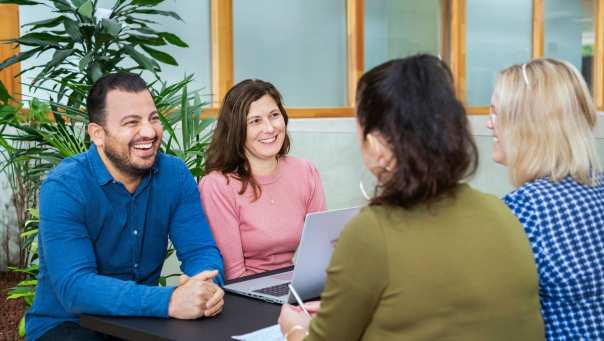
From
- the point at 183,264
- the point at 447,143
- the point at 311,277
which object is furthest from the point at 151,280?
the point at 447,143

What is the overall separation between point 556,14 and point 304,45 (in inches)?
143

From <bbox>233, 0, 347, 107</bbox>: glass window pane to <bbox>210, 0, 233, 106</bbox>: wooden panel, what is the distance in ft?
0.40

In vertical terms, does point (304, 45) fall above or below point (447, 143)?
above

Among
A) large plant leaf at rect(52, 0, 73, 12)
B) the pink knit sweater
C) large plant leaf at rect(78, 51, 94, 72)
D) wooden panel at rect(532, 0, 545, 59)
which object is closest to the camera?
the pink knit sweater

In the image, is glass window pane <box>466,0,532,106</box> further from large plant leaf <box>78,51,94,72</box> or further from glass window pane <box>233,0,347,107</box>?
large plant leaf <box>78,51,94,72</box>

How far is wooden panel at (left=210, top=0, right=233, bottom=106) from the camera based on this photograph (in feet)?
16.0

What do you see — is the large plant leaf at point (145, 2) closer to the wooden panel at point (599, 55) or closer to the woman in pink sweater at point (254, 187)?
the woman in pink sweater at point (254, 187)

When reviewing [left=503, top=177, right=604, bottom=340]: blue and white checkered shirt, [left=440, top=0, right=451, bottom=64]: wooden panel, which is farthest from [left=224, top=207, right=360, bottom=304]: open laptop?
[left=440, top=0, right=451, bottom=64]: wooden panel

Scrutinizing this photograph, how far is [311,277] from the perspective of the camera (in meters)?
1.83

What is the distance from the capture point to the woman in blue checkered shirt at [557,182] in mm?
1565

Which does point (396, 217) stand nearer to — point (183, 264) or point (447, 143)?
point (447, 143)

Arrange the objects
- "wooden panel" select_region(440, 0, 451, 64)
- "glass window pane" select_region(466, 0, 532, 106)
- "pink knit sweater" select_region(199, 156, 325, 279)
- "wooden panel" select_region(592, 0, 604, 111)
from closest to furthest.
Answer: "pink knit sweater" select_region(199, 156, 325, 279), "wooden panel" select_region(440, 0, 451, 64), "glass window pane" select_region(466, 0, 532, 106), "wooden panel" select_region(592, 0, 604, 111)

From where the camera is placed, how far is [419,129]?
124 centimetres

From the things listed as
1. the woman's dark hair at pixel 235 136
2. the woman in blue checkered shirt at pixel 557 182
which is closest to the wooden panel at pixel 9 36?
the woman's dark hair at pixel 235 136
